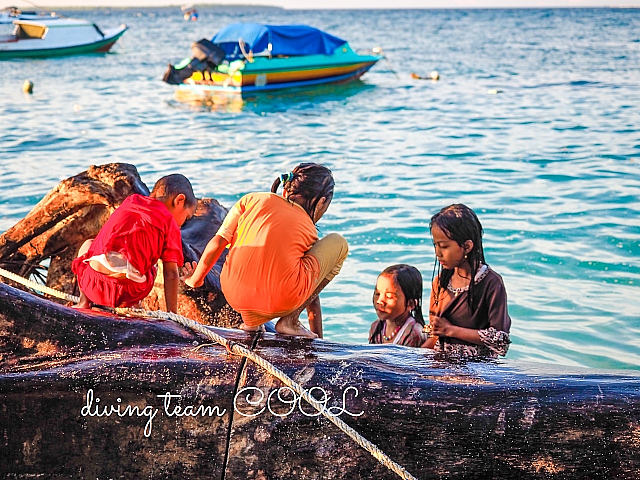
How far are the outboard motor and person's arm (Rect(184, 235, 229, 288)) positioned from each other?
2126 cm

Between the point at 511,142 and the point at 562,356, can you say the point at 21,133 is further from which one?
the point at 562,356

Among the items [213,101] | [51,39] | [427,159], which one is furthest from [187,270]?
[51,39]

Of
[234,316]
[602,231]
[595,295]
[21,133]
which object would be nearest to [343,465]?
[234,316]

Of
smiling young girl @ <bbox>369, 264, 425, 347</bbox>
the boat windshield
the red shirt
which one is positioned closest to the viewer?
the red shirt

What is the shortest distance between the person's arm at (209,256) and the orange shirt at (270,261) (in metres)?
0.10

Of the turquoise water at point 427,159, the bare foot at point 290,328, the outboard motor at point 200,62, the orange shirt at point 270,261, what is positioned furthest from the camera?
the outboard motor at point 200,62

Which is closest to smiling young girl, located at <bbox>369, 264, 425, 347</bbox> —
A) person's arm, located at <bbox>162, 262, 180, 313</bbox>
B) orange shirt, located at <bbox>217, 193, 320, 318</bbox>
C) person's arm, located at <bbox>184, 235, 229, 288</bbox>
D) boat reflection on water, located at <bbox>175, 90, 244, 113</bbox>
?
orange shirt, located at <bbox>217, 193, 320, 318</bbox>

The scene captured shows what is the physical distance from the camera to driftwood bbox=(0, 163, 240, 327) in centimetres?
530

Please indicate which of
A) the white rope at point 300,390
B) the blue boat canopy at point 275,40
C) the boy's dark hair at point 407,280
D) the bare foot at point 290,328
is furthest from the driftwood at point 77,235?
the blue boat canopy at point 275,40

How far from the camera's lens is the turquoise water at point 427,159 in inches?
317

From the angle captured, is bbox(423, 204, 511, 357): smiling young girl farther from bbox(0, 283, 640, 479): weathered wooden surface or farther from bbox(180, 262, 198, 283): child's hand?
bbox(180, 262, 198, 283): child's hand

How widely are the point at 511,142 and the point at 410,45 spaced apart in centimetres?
3344

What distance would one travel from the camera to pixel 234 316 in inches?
207

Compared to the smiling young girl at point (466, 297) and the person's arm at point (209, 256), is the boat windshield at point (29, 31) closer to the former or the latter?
the person's arm at point (209, 256)
